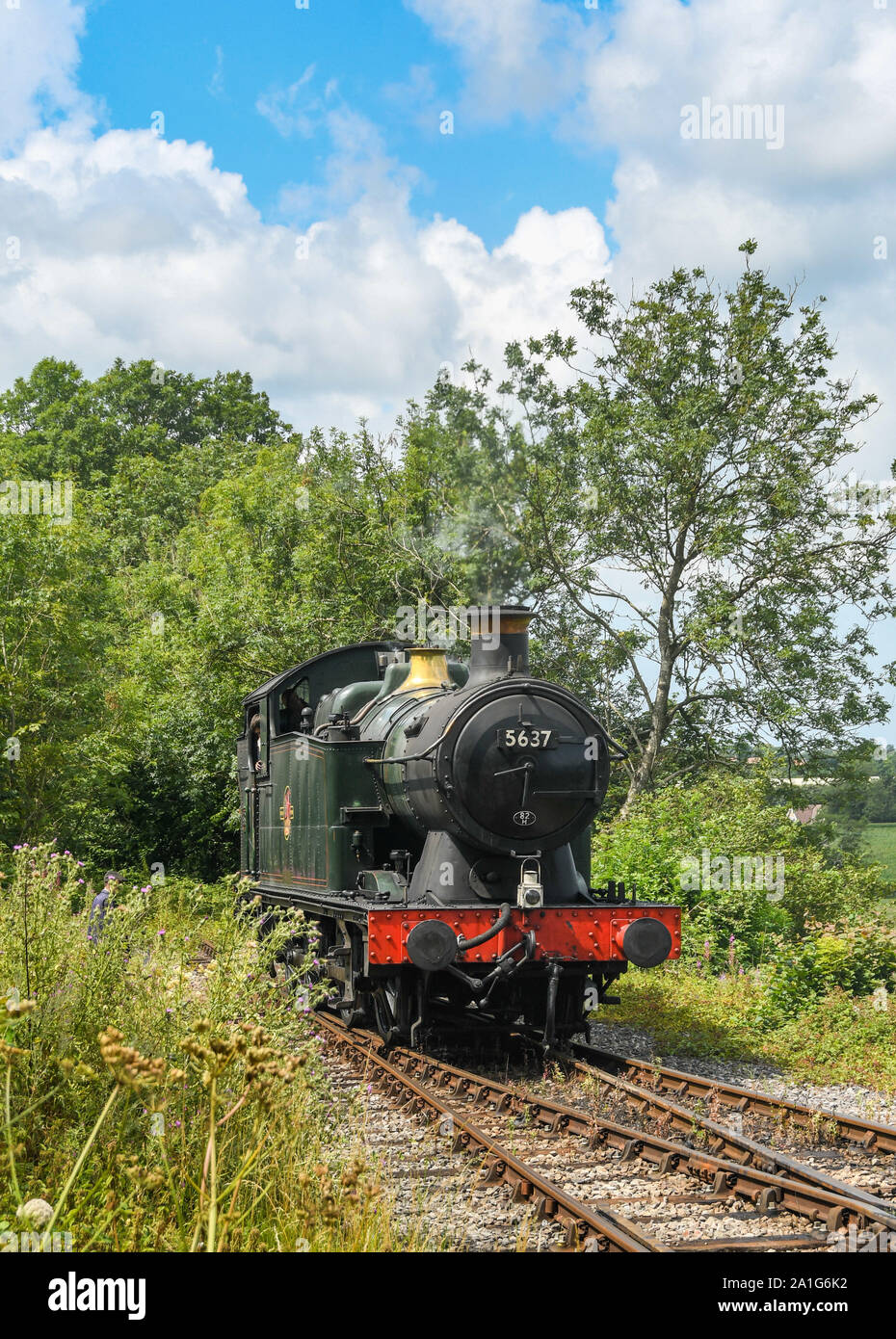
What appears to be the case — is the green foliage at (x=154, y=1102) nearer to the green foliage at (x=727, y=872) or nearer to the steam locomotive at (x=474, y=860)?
the steam locomotive at (x=474, y=860)

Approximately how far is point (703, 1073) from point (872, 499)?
507 inches

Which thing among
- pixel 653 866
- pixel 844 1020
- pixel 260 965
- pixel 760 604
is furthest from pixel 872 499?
pixel 260 965

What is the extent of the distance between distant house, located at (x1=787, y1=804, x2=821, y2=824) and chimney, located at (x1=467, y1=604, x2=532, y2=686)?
37.1ft

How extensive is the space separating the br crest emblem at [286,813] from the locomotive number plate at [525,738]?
3609mm

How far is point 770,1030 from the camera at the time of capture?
9484mm

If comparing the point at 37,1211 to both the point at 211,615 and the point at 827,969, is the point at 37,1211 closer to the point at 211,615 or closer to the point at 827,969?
the point at 827,969

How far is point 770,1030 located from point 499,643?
397 cm

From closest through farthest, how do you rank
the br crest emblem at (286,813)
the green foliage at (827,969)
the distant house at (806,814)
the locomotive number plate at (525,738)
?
1. the locomotive number plate at (525,738)
2. the green foliage at (827,969)
3. the br crest emblem at (286,813)
4. the distant house at (806,814)

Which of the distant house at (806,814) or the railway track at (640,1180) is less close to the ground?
the distant house at (806,814)

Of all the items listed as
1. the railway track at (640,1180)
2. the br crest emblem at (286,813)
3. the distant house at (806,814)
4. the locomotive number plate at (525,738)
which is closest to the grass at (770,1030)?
the railway track at (640,1180)

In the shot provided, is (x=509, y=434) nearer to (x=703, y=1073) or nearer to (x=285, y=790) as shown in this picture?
(x=285, y=790)

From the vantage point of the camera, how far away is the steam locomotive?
7898mm

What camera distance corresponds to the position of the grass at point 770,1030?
Result: 27.5ft

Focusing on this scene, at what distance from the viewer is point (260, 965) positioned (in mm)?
5910
